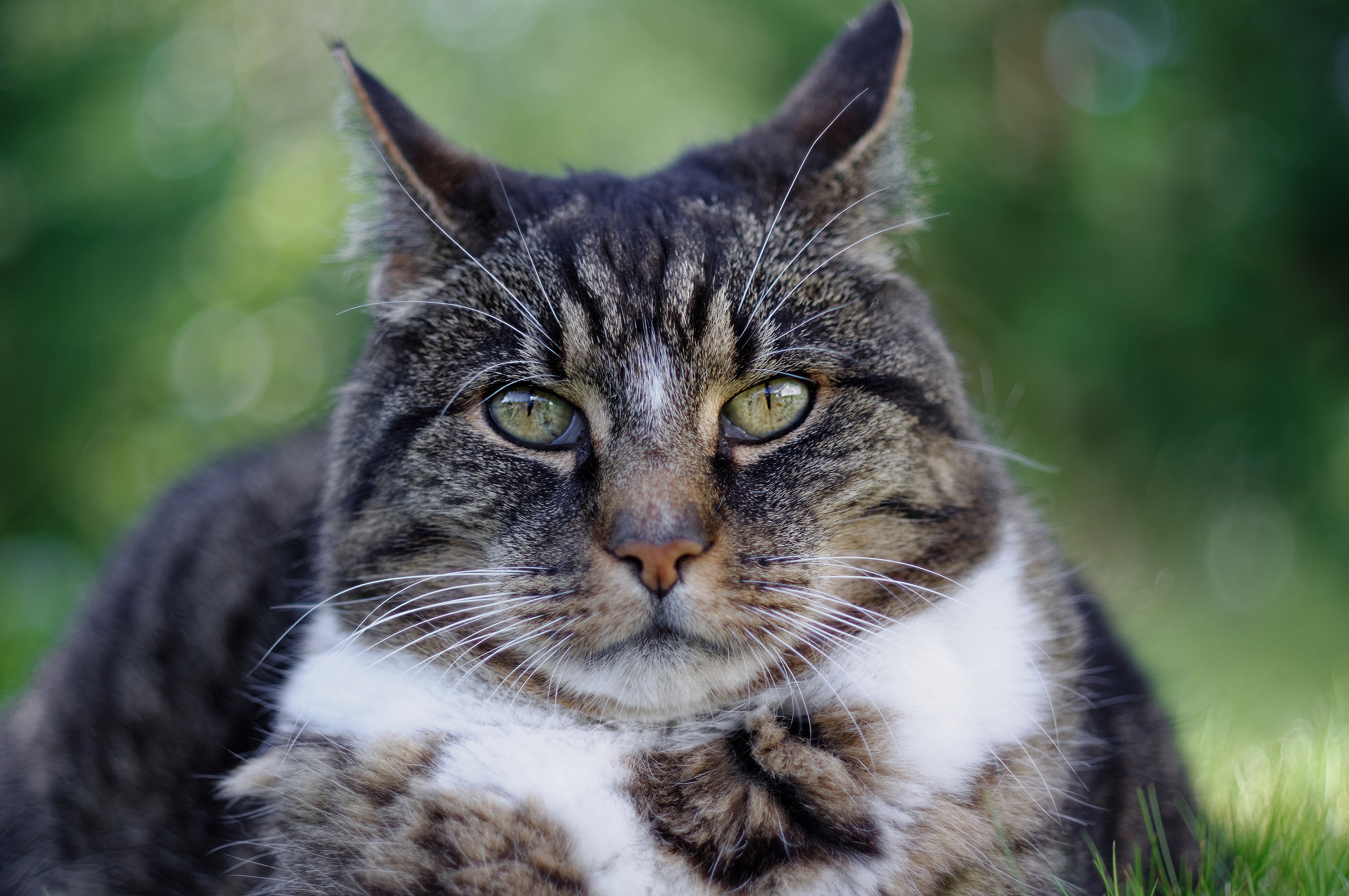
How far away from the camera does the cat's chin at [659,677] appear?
169cm

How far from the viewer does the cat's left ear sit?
6.73 ft

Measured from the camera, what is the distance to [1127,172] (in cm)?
573

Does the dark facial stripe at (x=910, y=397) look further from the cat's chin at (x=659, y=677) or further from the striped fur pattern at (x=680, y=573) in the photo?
the cat's chin at (x=659, y=677)

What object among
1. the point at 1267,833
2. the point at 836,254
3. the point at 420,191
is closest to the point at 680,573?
the point at 836,254

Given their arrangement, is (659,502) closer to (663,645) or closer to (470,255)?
(663,645)

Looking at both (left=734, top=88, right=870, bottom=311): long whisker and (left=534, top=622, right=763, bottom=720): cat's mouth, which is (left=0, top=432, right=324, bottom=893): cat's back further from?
(left=734, top=88, right=870, bottom=311): long whisker

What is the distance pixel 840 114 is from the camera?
6.89ft

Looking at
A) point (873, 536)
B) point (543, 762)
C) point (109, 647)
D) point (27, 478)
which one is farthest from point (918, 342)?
point (27, 478)

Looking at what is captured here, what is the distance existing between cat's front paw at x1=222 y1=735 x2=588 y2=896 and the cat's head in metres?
0.20

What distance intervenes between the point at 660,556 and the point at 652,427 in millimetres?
248

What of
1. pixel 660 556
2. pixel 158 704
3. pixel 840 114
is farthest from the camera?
pixel 158 704

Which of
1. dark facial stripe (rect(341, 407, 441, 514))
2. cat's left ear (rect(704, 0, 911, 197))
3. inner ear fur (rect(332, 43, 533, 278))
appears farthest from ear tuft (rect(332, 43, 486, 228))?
cat's left ear (rect(704, 0, 911, 197))

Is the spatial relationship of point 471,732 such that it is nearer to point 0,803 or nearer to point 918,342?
point 918,342

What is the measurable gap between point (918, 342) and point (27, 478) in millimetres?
8731
